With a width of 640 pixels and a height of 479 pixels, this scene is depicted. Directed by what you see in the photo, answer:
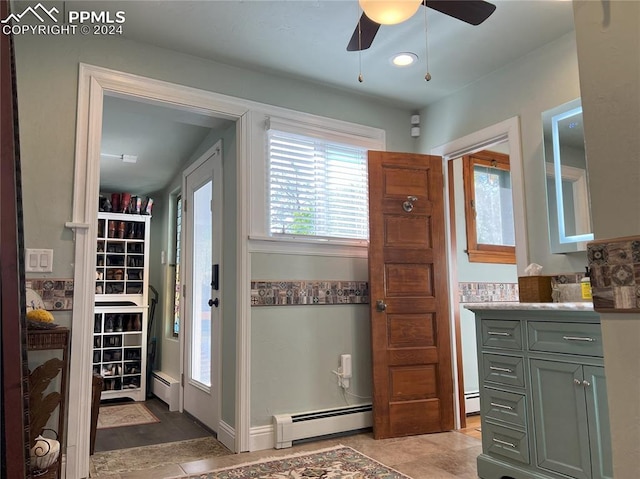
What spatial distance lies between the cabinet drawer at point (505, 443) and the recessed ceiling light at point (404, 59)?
7.59 feet

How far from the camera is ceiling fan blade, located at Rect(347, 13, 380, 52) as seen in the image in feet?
7.48

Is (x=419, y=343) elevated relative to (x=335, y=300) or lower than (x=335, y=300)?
lower

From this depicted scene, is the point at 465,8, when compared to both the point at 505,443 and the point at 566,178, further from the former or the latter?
the point at 505,443

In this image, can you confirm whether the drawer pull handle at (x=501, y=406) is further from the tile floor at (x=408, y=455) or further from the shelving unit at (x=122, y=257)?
the shelving unit at (x=122, y=257)

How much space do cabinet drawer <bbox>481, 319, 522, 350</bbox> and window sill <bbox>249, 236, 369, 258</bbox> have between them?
1241 mm

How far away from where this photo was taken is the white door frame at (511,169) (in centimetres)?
311

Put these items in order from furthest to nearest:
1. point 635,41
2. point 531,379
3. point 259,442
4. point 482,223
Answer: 1. point 482,223
2. point 259,442
3. point 531,379
4. point 635,41

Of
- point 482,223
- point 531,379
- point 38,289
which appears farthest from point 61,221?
point 482,223

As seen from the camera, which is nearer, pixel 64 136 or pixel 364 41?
pixel 364 41

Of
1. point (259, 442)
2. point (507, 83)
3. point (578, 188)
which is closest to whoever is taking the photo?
point (578, 188)

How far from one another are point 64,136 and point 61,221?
0.49 meters

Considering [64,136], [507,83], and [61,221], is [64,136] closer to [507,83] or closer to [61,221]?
[61,221]

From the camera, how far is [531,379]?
7.63 feet

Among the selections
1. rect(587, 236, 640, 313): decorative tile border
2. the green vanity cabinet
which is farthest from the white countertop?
rect(587, 236, 640, 313): decorative tile border
